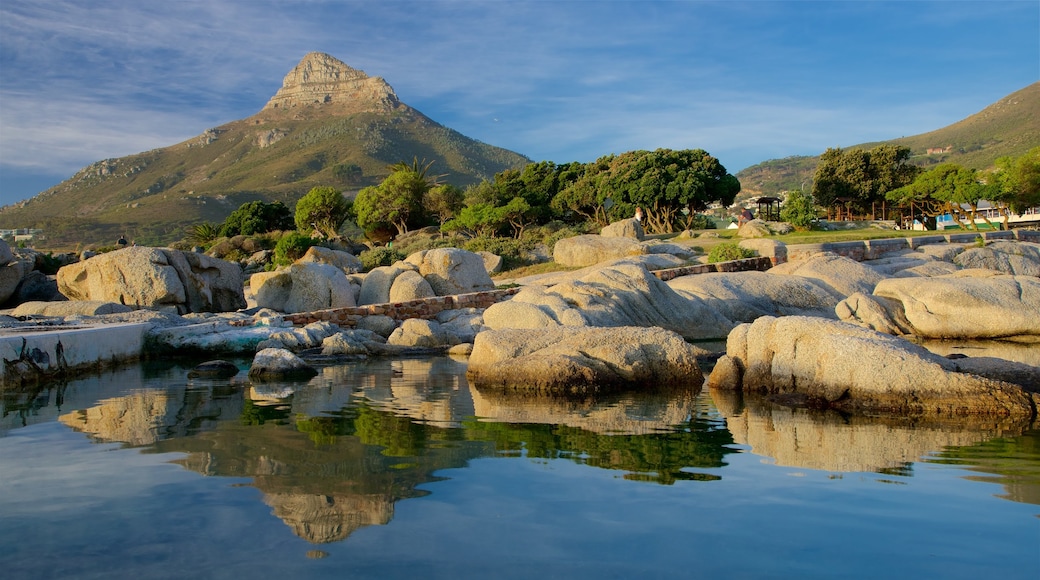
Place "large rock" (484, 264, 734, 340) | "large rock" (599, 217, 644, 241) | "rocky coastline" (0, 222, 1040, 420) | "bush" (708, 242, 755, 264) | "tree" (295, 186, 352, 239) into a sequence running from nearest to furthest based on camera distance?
"rocky coastline" (0, 222, 1040, 420), "large rock" (484, 264, 734, 340), "bush" (708, 242, 755, 264), "large rock" (599, 217, 644, 241), "tree" (295, 186, 352, 239)

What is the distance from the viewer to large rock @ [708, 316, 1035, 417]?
7.94 meters

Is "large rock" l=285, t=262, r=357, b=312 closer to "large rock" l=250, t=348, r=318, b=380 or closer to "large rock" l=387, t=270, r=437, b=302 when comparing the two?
"large rock" l=387, t=270, r=437, b=302

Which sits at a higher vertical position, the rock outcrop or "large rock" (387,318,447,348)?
the rock outcrop

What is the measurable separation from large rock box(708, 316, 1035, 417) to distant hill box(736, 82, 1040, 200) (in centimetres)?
8834

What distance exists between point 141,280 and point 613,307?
1217 centimetres

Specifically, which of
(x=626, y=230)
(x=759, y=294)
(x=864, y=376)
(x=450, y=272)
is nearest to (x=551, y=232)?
(x=626, y=230)

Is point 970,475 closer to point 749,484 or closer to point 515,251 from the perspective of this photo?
point 749,484

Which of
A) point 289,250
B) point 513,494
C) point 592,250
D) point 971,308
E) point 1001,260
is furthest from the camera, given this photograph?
point 289,250

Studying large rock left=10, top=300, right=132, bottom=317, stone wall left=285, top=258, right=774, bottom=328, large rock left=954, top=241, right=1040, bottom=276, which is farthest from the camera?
large rock left=954, top=241, right=1040, bottom=276

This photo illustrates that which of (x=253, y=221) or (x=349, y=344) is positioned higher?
(x=253, y=221)

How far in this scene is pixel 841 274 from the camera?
22.2 meters

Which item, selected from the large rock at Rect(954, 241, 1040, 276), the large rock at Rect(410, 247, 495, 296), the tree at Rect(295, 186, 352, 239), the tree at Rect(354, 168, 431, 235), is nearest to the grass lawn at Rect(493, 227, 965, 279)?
the large rock at Rect(954, 241, 1040, 276)

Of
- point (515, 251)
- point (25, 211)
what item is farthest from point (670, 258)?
point (25, 211)

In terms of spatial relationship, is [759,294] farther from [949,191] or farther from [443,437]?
[949,191]
